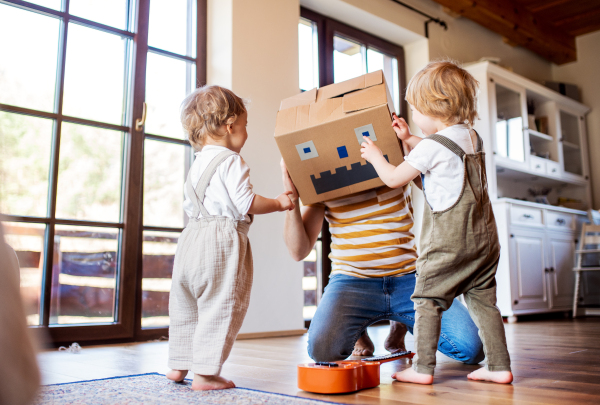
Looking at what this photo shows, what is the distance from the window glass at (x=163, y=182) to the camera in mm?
2480

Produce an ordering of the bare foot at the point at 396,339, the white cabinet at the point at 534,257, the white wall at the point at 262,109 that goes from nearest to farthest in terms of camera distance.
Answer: the bare foot at the point at 396,339, the white wall at the point at 262,109, the white cabinet at the point at 534,257

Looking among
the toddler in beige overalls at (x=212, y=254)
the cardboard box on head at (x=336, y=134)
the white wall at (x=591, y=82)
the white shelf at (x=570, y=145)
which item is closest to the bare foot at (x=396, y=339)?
the cardboard box on head at (x=336, y=134)

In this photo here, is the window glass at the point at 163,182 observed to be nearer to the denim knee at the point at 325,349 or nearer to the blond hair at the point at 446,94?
the denim knee at the point at 325,349

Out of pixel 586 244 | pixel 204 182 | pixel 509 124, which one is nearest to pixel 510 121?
pixel 509 124

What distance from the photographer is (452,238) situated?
1.16m

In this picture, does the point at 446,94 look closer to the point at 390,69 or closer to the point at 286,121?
the point at 286,121

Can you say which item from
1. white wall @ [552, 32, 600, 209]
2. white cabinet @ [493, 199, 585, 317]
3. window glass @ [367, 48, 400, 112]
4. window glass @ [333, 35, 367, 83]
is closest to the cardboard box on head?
window glass @ [333, 35, 367, 83]

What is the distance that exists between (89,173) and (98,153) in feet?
0.34

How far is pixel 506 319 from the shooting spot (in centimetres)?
340

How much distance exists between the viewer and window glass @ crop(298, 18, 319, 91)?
10.5ft

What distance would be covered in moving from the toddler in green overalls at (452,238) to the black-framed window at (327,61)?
1836 mm

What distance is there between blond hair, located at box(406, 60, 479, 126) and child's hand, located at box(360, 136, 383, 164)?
0.48ft

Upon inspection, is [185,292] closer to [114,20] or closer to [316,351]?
[316,351]

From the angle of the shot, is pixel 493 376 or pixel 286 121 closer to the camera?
pixel 493 376
